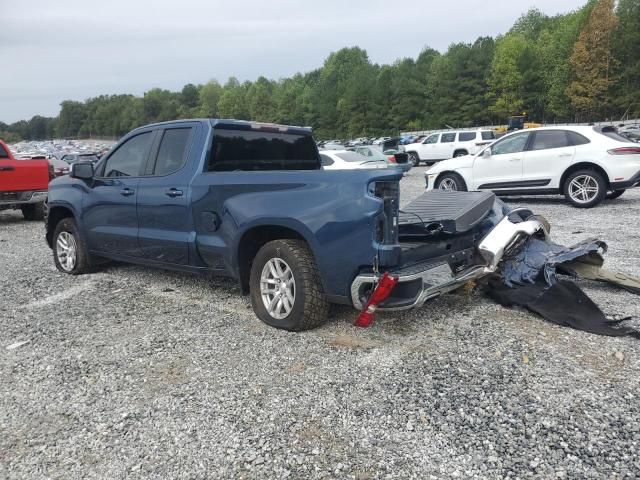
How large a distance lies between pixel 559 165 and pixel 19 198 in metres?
11.2

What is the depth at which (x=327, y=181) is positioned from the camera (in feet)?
13.0

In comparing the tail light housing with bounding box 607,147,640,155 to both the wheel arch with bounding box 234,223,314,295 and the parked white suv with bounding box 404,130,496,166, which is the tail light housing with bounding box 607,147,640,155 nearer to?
the wheel arch with bounding box 234,223,314,295

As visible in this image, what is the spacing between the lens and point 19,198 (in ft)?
38.0

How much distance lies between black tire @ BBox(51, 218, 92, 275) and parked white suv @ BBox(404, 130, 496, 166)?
21.7 meters

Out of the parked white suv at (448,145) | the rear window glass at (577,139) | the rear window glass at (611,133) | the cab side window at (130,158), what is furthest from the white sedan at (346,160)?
the parked white suv at (448,145)

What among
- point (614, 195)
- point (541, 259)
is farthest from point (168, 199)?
point (614, 195)

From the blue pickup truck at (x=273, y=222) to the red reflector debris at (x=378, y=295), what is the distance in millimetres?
109

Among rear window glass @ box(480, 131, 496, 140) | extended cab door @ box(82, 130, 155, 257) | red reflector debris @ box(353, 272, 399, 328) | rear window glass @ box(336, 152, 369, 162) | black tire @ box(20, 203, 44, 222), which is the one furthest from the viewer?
rear window glass @ box(480, 131, 496, 140)

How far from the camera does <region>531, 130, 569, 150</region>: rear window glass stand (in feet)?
35.6

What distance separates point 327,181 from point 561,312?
2193mm

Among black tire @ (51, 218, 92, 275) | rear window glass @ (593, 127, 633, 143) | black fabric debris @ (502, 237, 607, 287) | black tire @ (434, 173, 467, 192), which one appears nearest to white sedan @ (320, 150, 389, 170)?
black tire @ (434, 173, 467, 192)

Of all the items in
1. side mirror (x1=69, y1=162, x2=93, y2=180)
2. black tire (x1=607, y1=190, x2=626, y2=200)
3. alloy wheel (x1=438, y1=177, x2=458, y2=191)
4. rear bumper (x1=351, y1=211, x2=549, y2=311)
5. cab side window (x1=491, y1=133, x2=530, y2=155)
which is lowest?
black tire (x1=607, y1=190, x2=626, y2=200)

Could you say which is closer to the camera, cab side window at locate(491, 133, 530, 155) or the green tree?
cab side window at locate(491, 133, 530, 155)

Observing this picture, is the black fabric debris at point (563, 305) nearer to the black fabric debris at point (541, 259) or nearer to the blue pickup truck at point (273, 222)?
the black fabric debris at point (541, 259)
